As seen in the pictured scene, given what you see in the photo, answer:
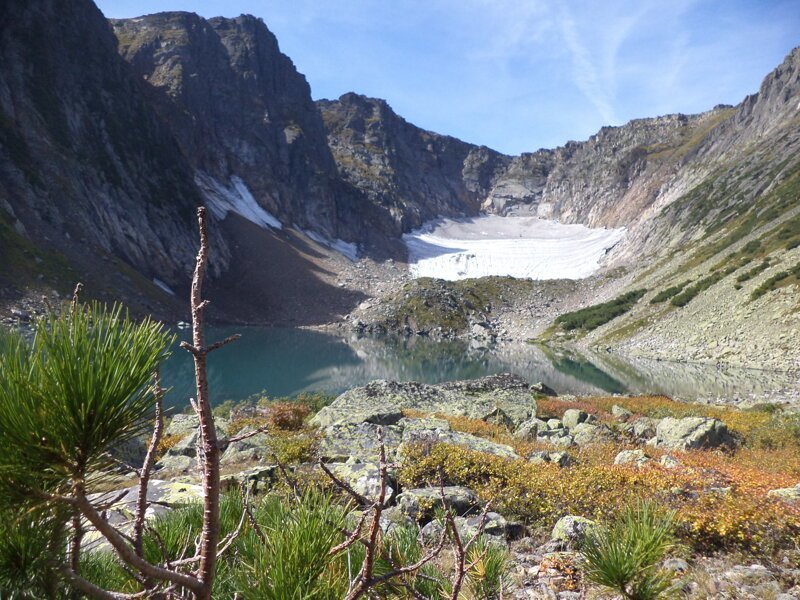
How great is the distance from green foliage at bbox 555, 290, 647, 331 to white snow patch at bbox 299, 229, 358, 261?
217 ft

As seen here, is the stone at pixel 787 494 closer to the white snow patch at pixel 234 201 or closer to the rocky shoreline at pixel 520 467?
the rocky shoreline at pixel 520 467

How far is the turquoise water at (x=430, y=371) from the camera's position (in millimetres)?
31703

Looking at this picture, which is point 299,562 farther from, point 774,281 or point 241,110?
point 241,110

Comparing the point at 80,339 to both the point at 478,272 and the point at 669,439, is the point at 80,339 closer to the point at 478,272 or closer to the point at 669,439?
the point at 669,439

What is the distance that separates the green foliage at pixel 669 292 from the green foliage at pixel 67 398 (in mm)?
73456

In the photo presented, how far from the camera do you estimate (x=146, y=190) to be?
84.1m

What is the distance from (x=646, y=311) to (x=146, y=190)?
82.9 m

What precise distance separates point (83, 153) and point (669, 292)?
8876 cm

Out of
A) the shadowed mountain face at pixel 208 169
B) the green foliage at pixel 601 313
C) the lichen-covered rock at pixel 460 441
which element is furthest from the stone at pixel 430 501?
the green foliage at pixel 601 313

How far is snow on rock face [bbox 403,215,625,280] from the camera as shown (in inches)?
5512

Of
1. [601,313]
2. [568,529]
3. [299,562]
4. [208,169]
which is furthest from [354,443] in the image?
[208,169]

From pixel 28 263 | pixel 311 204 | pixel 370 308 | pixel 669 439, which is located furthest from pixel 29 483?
pixel 311 204

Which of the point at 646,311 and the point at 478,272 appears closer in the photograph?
the point at 646,311

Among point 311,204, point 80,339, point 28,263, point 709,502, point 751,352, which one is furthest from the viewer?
point 311,204
